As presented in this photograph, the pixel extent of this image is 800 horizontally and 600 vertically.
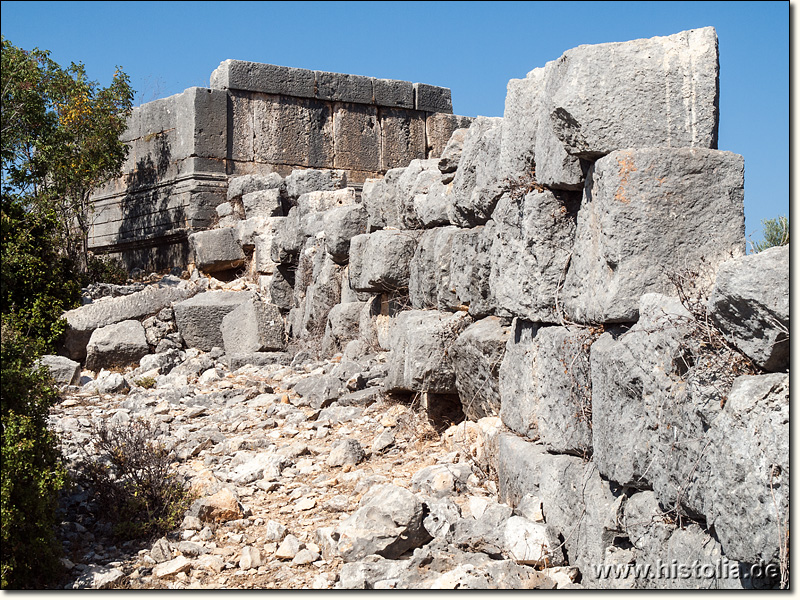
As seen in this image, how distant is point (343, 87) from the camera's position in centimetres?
1395

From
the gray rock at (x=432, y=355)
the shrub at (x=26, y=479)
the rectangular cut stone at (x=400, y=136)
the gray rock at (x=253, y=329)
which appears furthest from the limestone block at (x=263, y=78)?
the shrub at (x=26, y=479)

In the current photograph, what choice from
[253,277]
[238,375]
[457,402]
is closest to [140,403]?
[238,375]

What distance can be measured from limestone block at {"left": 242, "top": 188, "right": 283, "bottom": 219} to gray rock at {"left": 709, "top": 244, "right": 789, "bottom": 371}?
941 centimetres

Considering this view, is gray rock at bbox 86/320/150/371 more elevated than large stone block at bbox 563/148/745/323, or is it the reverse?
large stone block at bbox 563/148/745/323

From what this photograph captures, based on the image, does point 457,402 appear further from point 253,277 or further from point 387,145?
point 387,145

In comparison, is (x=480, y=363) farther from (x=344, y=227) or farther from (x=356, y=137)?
(x=356, y=137)

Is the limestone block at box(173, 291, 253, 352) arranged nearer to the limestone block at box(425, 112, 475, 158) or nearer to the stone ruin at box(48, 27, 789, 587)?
the stone ruin at box(48, 27, 789, 587)

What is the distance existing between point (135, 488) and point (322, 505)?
104 centimetres

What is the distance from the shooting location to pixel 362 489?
493 centimetres

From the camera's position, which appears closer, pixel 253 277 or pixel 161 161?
pixel 253 277

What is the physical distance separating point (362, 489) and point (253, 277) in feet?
23.0

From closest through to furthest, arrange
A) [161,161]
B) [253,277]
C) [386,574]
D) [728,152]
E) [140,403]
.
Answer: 1. [728,152]
2. [386,574]
3. [140,403]
4. [253,277]
5. [161,161]

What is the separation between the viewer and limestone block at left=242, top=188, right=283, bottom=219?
11.7 meters

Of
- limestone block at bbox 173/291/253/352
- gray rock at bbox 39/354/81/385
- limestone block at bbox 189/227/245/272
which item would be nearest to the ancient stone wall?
limestone block at bbox 189/227/245/272
